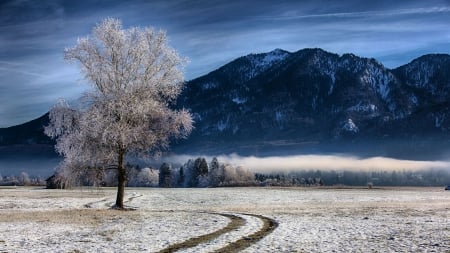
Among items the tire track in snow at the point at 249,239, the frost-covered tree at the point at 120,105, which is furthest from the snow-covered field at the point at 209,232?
the frost-covered tree at the point at 120,105

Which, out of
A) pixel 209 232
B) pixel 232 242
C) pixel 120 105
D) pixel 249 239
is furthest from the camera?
pixel 120 105

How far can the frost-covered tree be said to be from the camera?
146 feet

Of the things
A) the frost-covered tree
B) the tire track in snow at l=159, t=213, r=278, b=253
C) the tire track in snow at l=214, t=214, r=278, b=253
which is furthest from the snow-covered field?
the frost-covered tree

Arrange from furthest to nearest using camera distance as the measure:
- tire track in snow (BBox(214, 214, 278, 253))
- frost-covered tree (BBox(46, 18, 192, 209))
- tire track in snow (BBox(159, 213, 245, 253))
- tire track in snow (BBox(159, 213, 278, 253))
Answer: frost-covered tree (BBox(46, 18, 192, 209)), tire track in snow (BBox(159, 213, 245, 253)), tire track in snow (BBox(159, 213, 278, 253)), tire track in snow (BBox(214, 214, 278, 253))

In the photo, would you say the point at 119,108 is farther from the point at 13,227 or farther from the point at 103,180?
the point at 13,227

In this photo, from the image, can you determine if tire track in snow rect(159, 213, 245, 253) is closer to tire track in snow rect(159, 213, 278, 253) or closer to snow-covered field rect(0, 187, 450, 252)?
tire track in snow rect(159, 213, 278, 253)

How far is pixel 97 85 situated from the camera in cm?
4656

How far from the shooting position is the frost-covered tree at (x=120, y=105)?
44.4m

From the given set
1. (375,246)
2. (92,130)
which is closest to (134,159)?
(92,130)

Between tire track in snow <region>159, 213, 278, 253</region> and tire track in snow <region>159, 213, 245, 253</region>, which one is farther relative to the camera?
tire track in snow <region>159, 213, 245, 253</region>

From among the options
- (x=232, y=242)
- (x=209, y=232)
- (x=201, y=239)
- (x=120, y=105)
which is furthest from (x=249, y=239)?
(x=120, y=105)

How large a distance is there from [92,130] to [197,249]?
2246 cm

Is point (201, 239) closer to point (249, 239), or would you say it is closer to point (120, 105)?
point (249, 239)

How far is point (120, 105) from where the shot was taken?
4441cm
